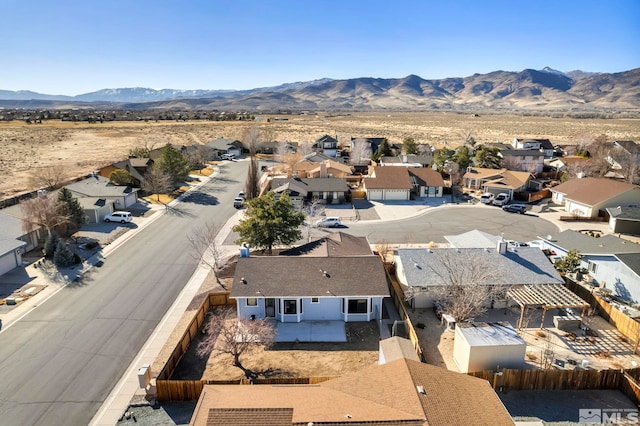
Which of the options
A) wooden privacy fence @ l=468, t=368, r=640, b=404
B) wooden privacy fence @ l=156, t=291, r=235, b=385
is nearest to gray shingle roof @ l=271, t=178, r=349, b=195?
wooden privacy fence @ l=156, t=291, r=235, b=385

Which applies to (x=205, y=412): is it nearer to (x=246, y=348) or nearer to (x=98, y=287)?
(x=246, y=348)

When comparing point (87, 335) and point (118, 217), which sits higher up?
point (118, 217)

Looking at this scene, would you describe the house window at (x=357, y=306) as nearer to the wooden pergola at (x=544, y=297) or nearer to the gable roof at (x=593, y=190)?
the wooden pergola at (x=544, y=297)

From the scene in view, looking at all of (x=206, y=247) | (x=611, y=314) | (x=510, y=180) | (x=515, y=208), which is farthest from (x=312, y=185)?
(x=611, y=314)

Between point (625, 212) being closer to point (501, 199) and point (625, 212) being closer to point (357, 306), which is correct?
point (501, 199)

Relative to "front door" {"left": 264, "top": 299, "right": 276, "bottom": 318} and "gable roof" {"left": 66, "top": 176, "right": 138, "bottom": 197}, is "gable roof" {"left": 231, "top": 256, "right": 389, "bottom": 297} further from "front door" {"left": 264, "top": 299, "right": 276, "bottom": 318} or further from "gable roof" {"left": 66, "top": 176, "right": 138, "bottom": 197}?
"gable roof" {"left": 66, "top": 176, "right": 138, "bottom": 197}

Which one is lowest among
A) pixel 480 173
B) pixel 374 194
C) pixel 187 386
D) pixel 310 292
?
pixel 187 386

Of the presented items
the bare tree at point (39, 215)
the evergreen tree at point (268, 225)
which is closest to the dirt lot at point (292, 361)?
the evergreen tree at point (268, 225)
